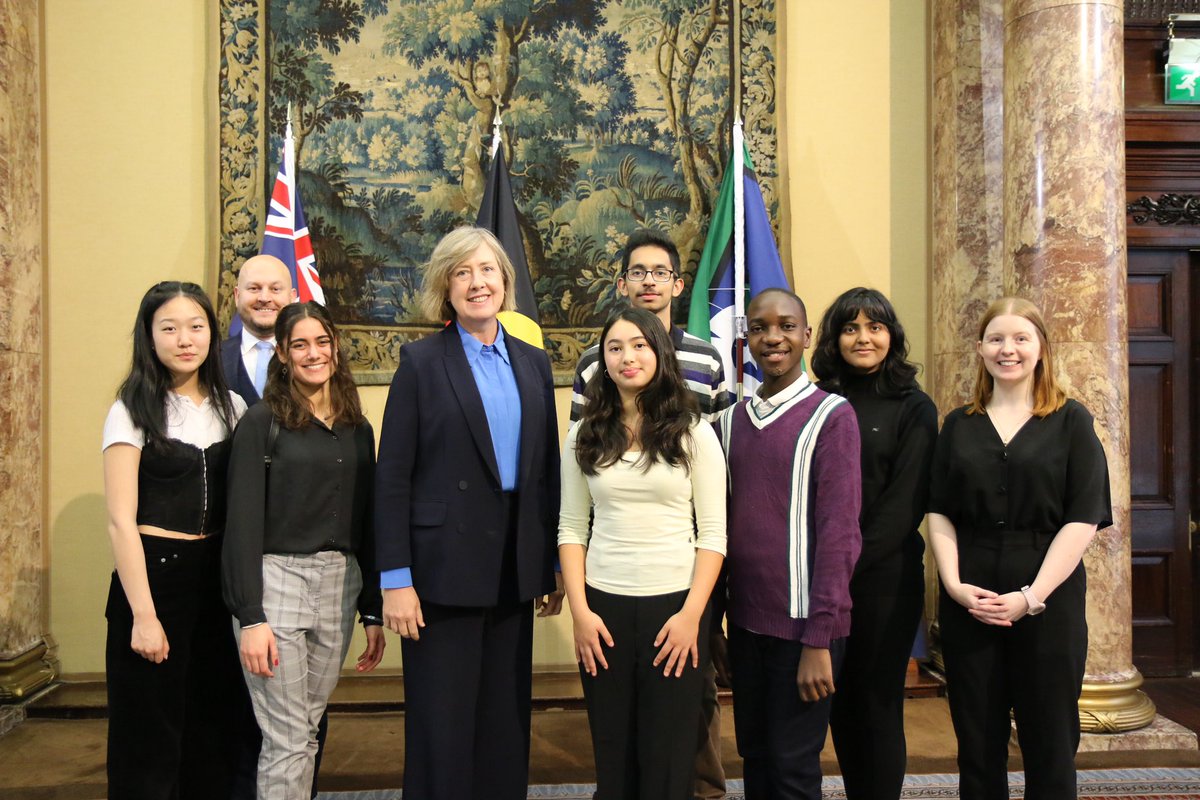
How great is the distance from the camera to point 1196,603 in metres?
4.57

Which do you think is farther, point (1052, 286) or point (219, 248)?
point (219, 248)

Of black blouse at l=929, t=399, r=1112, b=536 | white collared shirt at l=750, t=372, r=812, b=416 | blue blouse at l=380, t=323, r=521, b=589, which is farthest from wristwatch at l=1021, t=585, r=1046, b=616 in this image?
blue blouse at l=380, t=323, r=521, b=589

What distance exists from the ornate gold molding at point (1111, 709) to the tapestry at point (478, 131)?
2.39m

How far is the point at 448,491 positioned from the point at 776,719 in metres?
1.01

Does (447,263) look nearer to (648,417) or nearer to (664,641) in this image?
(648,417)

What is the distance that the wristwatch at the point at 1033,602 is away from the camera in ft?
7.41

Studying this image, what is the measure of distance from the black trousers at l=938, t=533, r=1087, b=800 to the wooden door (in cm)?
267

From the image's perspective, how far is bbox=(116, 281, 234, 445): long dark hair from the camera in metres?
2.30

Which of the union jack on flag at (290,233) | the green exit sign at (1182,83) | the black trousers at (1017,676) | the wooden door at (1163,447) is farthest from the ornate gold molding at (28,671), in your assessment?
the green exit sign at (1182,83)

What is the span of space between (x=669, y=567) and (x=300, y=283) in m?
2.68

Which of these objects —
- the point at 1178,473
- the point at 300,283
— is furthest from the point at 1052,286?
the point at 300,283

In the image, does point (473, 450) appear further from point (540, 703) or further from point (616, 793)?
point (540, 703)

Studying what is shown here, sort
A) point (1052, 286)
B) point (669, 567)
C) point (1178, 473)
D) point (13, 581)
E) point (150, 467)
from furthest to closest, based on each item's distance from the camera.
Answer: point (1178, 473), point (13, 581), point (1052, 286), point (150, 467), point (669, 567)

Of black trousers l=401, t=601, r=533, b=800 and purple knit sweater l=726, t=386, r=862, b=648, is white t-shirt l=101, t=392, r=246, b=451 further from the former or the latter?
purple knit sweater l=726, t=386, r=862, b=648
